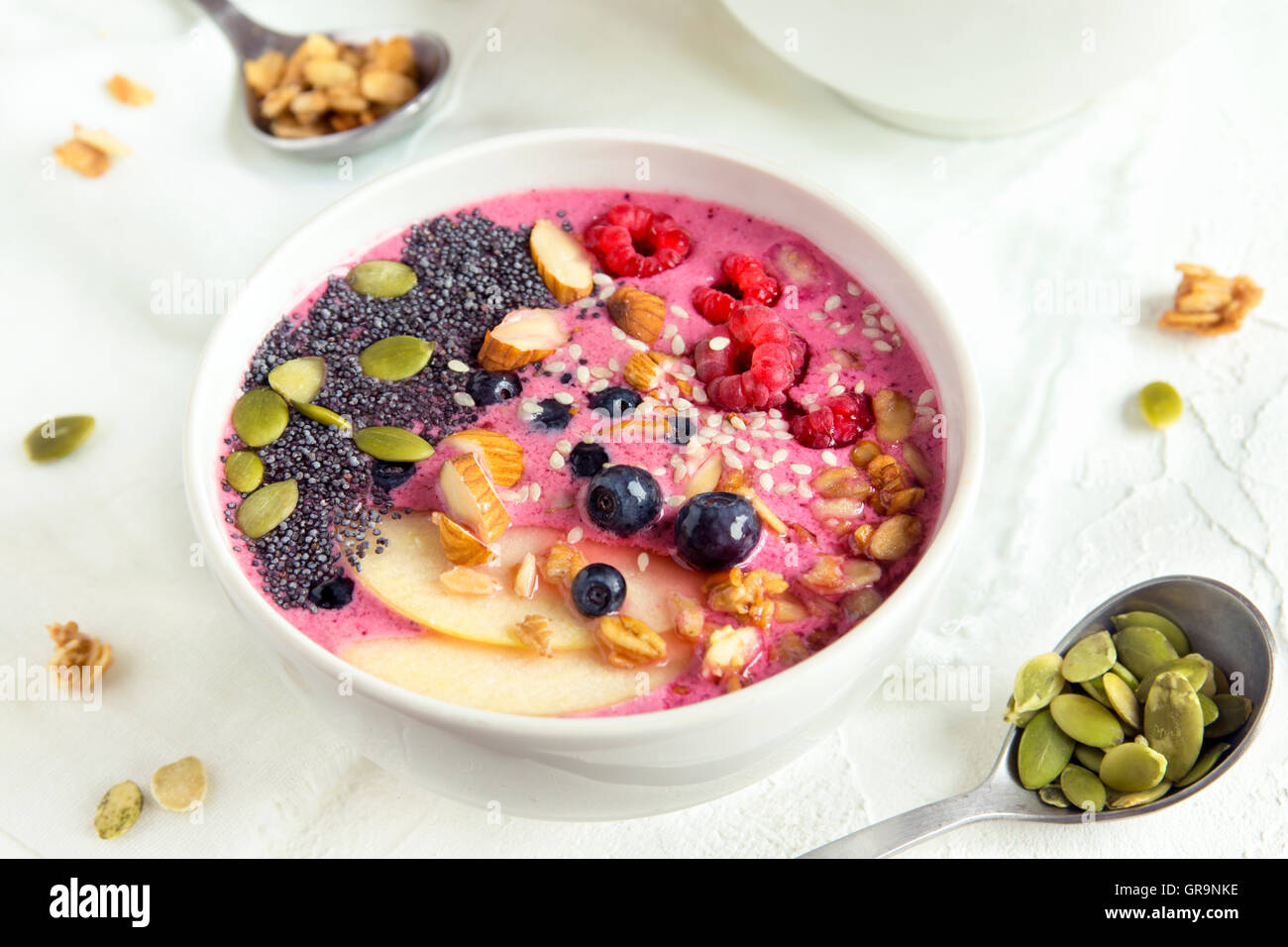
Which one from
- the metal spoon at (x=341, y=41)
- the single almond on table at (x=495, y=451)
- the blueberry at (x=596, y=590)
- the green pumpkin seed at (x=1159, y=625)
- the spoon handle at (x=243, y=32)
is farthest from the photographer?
the spoon handle at (x=243, y=32)

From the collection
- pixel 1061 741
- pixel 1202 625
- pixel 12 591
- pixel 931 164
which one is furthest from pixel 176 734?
pixel 931 164

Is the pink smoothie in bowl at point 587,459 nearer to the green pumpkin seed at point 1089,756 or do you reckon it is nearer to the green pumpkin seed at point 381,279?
the green pumpkin seed at point 381,279

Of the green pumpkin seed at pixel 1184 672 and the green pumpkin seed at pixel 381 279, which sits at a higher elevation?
the green pumpkin seed at pixel 381 279

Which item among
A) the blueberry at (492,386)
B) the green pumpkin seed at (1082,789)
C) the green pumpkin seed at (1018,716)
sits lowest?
the green pumpkin seed at (1082,789)

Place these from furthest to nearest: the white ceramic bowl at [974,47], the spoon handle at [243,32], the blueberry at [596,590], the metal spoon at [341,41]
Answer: the spoon handle at [243,32] → the metal spoon at [341,41] → the white ceramic bowl at [974,47] → the blueberry at [596,590]

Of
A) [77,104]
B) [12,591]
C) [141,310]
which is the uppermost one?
[77,104]

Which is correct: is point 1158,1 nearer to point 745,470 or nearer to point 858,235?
point 858,235

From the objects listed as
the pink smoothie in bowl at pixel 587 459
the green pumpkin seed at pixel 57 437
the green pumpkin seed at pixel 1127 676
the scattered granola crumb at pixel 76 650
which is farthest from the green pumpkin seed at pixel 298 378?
the green pumpkin seed at pixel 1127 676
